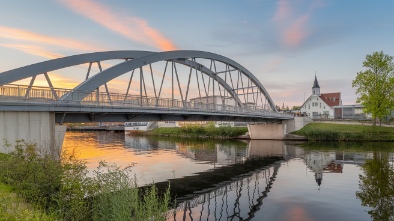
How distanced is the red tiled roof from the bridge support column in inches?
3352

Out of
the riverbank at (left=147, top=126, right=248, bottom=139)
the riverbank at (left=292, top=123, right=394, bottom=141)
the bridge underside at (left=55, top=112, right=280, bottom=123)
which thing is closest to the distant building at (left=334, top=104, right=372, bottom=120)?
the riverbank at (left=292, top=123, right=394, bottom=141)

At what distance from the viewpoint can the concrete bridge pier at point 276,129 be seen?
61125 millimetres

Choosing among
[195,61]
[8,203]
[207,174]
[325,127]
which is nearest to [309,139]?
[325,127]

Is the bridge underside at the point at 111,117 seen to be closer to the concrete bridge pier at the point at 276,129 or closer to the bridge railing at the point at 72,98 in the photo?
the bridge railing at the point at 72,98

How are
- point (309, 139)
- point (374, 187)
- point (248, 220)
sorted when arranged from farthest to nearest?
point (309, 139)
point (374, 187)
point (248, 220)

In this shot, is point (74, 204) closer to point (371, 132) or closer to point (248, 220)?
point (248, 220)

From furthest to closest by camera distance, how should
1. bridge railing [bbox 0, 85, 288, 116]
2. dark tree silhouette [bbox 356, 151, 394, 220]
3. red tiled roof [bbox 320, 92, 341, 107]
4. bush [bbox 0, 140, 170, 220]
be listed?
red tiled roof [bbox 320, 92, 341, 107] → bridge railing [bbox 0, 85, 288, 116] → dark tree silhouette [bbox 356, 151, 394, 220] → bush [bbox 0, 140, 170, 220]

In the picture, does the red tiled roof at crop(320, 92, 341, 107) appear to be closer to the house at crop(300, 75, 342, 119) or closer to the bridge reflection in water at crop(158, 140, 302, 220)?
the house at crop(300, 75, 342, 119)

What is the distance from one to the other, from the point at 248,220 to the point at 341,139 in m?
46.7

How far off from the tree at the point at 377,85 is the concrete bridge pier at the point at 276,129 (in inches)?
490

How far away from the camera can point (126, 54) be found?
28.9 meters

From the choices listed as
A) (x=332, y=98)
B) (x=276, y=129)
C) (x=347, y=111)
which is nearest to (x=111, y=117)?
(x=276, y=129)

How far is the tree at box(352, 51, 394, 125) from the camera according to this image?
52.3 meters

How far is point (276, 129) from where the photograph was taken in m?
61.8
